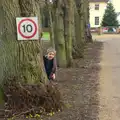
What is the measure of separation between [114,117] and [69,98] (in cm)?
186

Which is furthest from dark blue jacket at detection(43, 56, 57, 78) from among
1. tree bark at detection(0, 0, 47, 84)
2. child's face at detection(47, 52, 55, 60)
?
tree bark at detection(0, 0, 47, 84)

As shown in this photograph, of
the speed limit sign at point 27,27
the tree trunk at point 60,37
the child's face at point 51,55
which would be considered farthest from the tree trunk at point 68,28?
the speed limit sign at point 27,27

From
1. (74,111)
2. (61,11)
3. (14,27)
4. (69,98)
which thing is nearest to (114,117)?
(74,111)

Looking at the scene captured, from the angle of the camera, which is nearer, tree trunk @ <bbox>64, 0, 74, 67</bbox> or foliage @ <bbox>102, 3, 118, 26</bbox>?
tree trunk @ <bbox>64, 0, 74, 67</bbox>

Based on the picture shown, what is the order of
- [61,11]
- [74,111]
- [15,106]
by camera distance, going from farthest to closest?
[61,11] < [74,111] < [15,106]

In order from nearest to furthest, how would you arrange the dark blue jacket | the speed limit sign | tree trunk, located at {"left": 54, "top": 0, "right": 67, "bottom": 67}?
1. the speed limit sign
2. the dark blue jacket
3. tree trunk, located at {"left": 54, "top": 0, "right": 67, "bottom": 67}

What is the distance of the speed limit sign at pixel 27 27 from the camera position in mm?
7391

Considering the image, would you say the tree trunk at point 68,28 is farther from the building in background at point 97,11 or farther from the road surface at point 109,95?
the building in background at point 97,11

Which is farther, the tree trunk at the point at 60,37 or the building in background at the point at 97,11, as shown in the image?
the building in background at the point at 97,11

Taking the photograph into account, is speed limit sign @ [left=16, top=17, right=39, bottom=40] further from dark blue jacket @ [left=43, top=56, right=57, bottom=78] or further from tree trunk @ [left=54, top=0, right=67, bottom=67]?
tree trunk @ [left=54, top=0, right=67, bottom=67]

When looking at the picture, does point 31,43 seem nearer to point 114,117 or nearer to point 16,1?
point 16,1

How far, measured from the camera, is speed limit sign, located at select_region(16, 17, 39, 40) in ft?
24.2

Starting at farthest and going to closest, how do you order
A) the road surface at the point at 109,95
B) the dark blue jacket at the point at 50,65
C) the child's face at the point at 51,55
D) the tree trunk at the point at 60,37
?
the tree trunk at the point at 60,37 < the dark blue jacket at the point at 50,65 < the child's face at the point at 51,55 < the road surface at the point at 109,95

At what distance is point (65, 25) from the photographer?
1620cm
